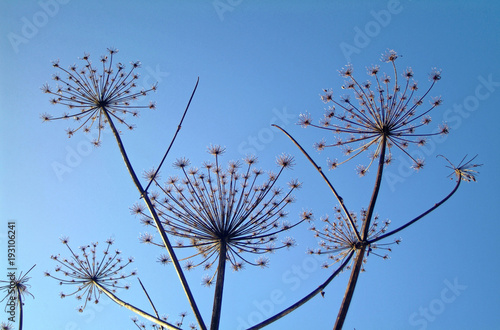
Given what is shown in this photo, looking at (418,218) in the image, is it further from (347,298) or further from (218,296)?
(218,296)

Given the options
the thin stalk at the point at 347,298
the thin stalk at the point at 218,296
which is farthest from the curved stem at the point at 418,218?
the thin stalk at the point at 218,296

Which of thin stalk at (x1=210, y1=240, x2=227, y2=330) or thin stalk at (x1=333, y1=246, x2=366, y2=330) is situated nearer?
thin stalk at (x1=333, y1=246, x2=366, y2=330)

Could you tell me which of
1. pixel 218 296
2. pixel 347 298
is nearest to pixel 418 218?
pixel 347 298

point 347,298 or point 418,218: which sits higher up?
point 418,218

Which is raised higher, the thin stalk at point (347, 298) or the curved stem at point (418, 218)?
the curved stem at point (418, 218)

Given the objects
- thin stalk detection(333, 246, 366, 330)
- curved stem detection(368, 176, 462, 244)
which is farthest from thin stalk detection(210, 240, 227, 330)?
curved stem detection(368, 176, 462, 244)

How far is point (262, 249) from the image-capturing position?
10664 mm

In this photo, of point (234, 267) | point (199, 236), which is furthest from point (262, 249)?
point (199, 236)

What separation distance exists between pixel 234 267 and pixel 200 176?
9.52 ft

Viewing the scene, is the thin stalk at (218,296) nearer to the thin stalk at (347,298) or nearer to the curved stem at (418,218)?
the thin stalk at (347,298)

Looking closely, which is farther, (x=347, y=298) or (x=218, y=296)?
(x=218, y=296)

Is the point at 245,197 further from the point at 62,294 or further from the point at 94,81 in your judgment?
the point at 62,294

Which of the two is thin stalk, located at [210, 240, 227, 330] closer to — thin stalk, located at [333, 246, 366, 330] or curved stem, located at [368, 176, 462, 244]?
thin stalk, located at [333, 246, 366, 330]

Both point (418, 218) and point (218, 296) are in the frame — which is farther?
point (218, 296)
